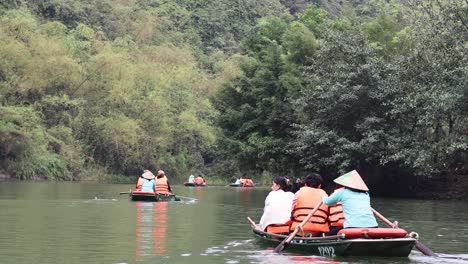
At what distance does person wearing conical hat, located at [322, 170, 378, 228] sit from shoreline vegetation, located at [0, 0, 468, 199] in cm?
1507

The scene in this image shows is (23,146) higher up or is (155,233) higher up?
(23,146)

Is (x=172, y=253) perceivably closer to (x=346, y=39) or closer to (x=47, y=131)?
(x=346, y=39)

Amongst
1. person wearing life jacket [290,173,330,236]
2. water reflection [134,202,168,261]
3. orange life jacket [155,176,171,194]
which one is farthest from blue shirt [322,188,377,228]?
orange life jacket [155,176,171,194]

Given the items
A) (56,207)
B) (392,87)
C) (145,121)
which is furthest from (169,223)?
(145,121)

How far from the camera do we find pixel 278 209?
14234 millimetres

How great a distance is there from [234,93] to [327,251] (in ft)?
95.3

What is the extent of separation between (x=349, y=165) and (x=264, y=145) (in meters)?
6.08

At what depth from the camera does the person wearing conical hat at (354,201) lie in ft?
41.0

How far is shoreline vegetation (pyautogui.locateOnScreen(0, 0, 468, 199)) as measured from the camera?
3016 centimetres

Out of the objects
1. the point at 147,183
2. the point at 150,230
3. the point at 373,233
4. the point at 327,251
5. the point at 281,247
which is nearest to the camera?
the point at 373,233

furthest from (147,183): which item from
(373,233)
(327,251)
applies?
(373,233)

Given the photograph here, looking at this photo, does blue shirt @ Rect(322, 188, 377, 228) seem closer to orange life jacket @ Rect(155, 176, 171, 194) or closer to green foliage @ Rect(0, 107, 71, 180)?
orange life jacket @ Rect(155, 176, 171, 194)

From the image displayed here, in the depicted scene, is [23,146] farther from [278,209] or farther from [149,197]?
[278,209]

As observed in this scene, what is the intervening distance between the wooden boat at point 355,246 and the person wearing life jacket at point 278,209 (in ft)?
4.84
